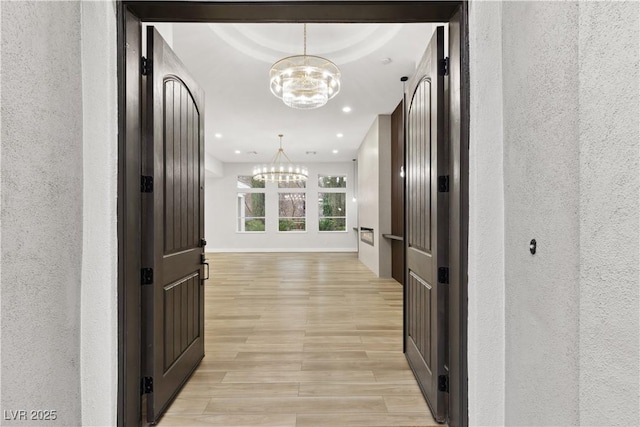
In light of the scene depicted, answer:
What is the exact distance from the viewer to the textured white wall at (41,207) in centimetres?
119

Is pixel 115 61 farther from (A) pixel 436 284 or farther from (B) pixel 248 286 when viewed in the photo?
(B) pixel 248 286

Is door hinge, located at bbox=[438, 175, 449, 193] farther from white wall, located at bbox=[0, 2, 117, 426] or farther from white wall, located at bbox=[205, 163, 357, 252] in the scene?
white wall, located at bbox=[205, 163, 357, 252]

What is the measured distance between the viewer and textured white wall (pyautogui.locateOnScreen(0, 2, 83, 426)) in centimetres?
119

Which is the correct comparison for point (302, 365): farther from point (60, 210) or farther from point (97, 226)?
point (60, 210)

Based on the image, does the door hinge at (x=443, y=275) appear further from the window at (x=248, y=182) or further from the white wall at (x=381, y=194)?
the window at (x=248, y=182)

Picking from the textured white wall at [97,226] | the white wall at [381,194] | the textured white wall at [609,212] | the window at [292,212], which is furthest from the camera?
the window at [292,212]

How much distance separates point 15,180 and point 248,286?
5.14 metres

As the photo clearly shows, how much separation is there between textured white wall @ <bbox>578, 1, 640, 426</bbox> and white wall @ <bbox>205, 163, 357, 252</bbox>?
455 inches

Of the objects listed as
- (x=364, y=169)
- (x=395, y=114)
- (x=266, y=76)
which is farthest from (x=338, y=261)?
(x=266, y=76)

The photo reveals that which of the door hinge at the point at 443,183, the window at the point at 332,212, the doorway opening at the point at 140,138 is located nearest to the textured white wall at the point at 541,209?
the doorway opening at the point at 140,138

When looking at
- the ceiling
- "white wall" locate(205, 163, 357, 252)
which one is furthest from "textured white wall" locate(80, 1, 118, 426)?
"white wall" locate(205, 163, 357, 252)

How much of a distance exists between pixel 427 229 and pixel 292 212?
10.8 meters

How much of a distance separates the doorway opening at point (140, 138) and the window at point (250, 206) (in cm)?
1111

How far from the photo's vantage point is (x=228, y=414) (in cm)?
212
